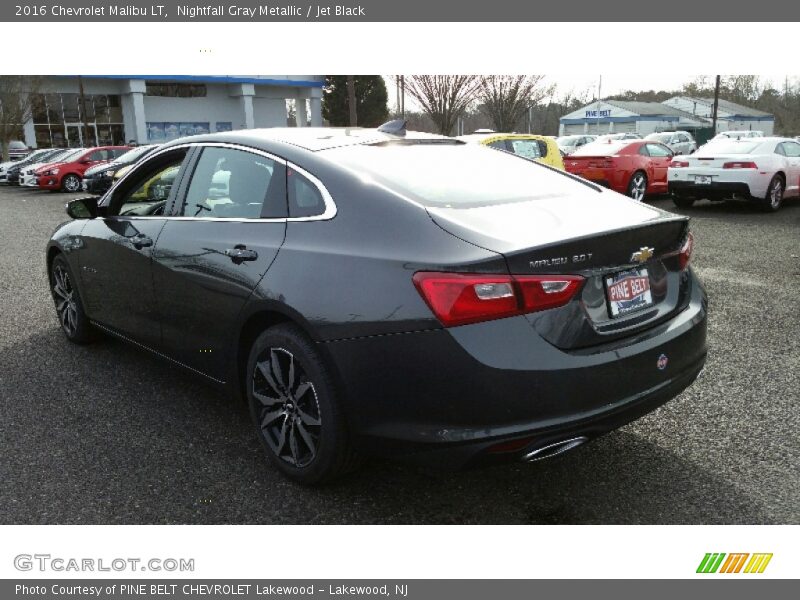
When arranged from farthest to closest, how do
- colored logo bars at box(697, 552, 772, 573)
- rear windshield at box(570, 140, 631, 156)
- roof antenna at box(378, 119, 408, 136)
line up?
rear windshield at box(570, 140, 631, 156)
roof antenna at box(378, 119, 408, 136)
colored logo bars at box(697, 552, 772, 573)

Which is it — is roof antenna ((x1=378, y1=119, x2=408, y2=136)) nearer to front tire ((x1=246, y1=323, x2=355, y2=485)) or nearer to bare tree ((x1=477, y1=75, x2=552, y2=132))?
front tire ((x1=246, y1=323, x2=355, y2=485))

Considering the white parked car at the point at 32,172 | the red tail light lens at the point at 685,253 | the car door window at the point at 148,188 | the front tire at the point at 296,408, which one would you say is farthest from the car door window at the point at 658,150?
the white parked car at the point at 32,172

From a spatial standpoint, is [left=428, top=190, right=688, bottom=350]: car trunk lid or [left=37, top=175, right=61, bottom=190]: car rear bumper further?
[left=37, top=175, right=61, bottom=190]: car rear bumper

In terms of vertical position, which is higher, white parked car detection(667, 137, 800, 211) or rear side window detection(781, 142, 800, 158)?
rear side window detection(781, 142, 800, 158)

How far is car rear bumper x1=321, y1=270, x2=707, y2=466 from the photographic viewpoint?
2387 mm

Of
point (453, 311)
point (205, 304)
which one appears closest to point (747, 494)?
point (453, 311)

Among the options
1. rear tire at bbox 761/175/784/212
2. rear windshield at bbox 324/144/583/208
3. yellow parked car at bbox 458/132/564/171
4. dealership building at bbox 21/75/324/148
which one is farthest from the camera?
dealership building at bbox 21/75/324/148

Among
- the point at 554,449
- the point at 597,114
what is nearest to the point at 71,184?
the point at 554,449

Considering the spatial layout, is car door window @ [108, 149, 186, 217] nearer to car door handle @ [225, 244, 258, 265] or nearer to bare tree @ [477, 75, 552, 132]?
car door handle @ [225, 244, 258, 265]

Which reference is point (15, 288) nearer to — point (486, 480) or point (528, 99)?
point (486, 480)

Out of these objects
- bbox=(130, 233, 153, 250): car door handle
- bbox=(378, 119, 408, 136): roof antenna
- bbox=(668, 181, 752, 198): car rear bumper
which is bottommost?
bbox=(668, 181, 752, 198): car rear bumper

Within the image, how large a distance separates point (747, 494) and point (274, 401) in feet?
6.86

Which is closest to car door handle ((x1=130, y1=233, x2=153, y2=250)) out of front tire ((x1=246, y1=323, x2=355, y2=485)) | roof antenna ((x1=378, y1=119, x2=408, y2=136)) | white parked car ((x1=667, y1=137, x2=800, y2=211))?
front tire ((x1=246, y1=323, x2=355, y2=485))

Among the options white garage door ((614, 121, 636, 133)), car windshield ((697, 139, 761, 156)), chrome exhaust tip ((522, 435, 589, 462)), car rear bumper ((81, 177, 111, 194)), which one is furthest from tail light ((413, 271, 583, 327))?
white garage door ((614, 121, 636, 133))
